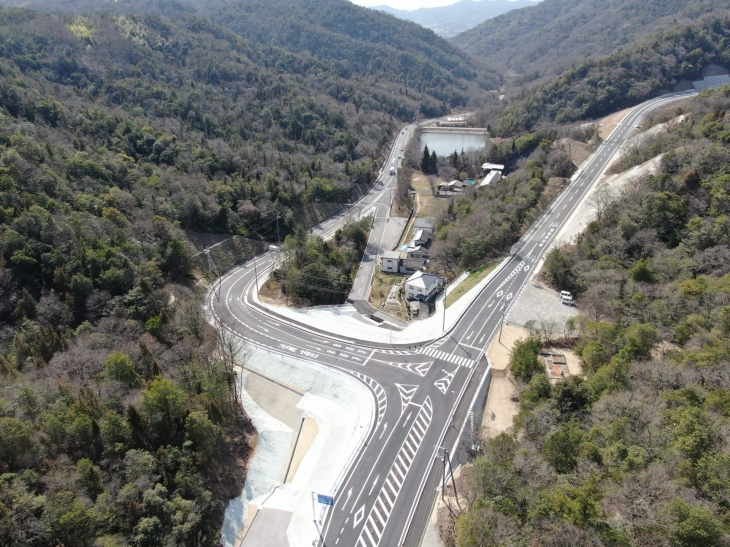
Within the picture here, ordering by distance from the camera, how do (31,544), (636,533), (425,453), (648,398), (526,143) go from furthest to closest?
(526,143)
(425,453)
(648,398)
(31,544)
(636,533)

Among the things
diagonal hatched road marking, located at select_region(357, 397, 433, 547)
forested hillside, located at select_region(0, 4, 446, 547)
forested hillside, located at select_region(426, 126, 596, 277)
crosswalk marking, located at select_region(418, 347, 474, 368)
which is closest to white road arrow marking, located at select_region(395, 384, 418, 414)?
diagonal hatched road marking, located at select_region(357, 397, 433, 547)

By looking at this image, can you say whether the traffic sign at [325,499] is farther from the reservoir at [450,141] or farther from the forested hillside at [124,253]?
the reservoir at [450,141]

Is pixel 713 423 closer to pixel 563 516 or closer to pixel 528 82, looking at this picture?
pixel 563 516

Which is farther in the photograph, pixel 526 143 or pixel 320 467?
pixel 526 143

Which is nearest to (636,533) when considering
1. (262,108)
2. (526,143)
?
(526,143)

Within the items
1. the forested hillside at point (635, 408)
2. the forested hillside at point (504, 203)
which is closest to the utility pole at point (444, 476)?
the forested hillside at point (635, 408)

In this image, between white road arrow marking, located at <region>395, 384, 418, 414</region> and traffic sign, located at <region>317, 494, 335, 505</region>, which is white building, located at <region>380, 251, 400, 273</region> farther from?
traffic sign, located at <region>317, 494, 335, 505</region>
